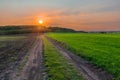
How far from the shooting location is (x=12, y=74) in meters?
15.7

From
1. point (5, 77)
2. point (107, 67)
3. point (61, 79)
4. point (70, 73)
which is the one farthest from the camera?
point (107, 67)

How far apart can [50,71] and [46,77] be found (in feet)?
6.06

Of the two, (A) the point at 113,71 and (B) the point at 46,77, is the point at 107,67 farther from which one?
(B) the point at 46,77

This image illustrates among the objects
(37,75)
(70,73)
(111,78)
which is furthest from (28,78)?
(111,78)

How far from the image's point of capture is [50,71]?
646 inches

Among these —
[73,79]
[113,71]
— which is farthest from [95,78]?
[113,71]

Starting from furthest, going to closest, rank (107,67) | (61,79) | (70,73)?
(107,67), (70,73), (61,79)

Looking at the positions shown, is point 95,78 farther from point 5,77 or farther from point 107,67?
point 5,77

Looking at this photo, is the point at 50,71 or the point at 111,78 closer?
the point at 111,78

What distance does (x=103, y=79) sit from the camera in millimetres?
14438

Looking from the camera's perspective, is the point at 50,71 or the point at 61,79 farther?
the point at 50,71

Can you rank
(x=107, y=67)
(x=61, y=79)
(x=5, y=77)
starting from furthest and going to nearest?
(x=107, y=67), (x=5, y=77), (x=61, y=79)

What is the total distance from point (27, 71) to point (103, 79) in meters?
5.38

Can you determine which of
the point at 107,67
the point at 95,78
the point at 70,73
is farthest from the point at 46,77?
the point at 107,67
